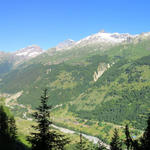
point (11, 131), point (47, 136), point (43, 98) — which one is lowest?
point (11, 131)

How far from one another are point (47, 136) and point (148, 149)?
35.1 ft

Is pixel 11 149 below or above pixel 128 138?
below

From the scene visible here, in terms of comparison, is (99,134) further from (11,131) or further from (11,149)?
(11,149)

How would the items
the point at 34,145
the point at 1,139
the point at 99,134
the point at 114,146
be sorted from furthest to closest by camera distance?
the point at 99,134 < the point at 1,139 < the point at 114,146 < the point at 34,145

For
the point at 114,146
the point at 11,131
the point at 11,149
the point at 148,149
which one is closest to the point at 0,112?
the point at 11,131

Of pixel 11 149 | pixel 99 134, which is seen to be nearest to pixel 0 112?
pixel 11 149

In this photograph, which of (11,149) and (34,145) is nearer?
(34,145)

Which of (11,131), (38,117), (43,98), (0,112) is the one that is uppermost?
(43,98)

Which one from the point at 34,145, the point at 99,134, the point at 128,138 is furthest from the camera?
the point at 99,134

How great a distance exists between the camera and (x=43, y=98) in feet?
65.4

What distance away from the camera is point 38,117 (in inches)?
766

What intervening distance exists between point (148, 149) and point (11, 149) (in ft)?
170

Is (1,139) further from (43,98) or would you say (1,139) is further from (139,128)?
(139,128)

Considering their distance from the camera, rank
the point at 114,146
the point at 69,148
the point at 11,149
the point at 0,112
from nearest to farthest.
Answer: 1. the point at 114,146
2. the point at 11,149
3. the point at 0,112
4. the point at 69,148
